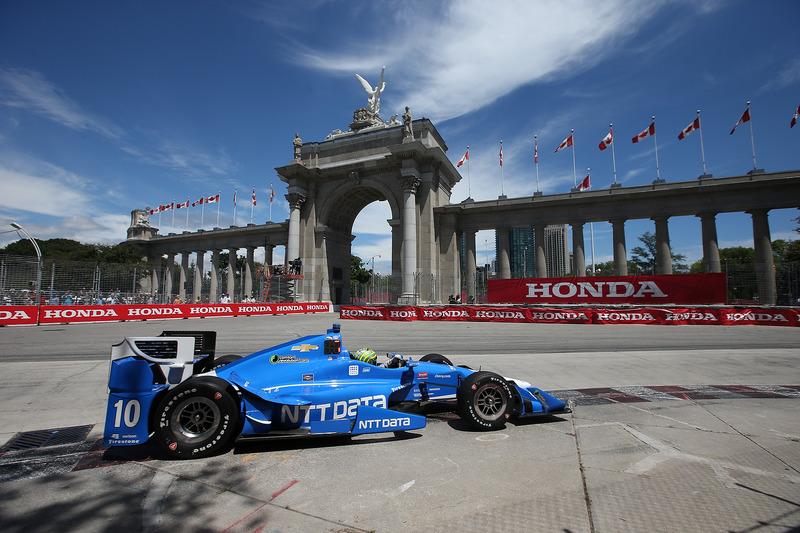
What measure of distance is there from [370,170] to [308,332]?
2544cm

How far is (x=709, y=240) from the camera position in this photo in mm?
29859

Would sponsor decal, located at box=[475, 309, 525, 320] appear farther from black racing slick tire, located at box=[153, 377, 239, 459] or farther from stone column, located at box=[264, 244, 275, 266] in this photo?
stone column, located at box=[264, 244, 275, 266]

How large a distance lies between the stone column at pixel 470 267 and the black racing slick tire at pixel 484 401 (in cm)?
2946

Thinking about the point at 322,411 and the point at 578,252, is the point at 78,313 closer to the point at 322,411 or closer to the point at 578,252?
the point at 322,411

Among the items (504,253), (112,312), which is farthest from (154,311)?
(504,253)

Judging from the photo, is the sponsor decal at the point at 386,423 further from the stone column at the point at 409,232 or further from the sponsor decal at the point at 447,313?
the stone column at the point at 409,232

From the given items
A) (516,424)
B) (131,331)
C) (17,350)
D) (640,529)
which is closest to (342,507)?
(640,529)

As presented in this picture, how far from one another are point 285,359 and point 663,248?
34124mm

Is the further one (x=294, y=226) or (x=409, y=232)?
(x=294, y=226)

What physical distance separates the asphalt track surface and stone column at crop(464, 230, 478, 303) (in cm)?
2769

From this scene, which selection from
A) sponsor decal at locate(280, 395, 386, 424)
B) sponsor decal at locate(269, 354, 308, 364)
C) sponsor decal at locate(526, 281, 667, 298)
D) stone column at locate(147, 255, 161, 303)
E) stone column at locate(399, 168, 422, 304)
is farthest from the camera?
stone column at locate(147, 255, 161, 303)

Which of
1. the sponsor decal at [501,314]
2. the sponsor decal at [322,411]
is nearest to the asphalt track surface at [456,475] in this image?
the sponsor decal at [322,411]

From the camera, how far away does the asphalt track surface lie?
2955mm

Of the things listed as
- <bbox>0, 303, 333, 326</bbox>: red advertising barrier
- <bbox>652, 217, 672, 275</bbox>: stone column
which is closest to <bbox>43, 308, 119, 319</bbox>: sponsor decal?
<bbox>0, 303, 333, 326</bbox>: red advertising barrier
